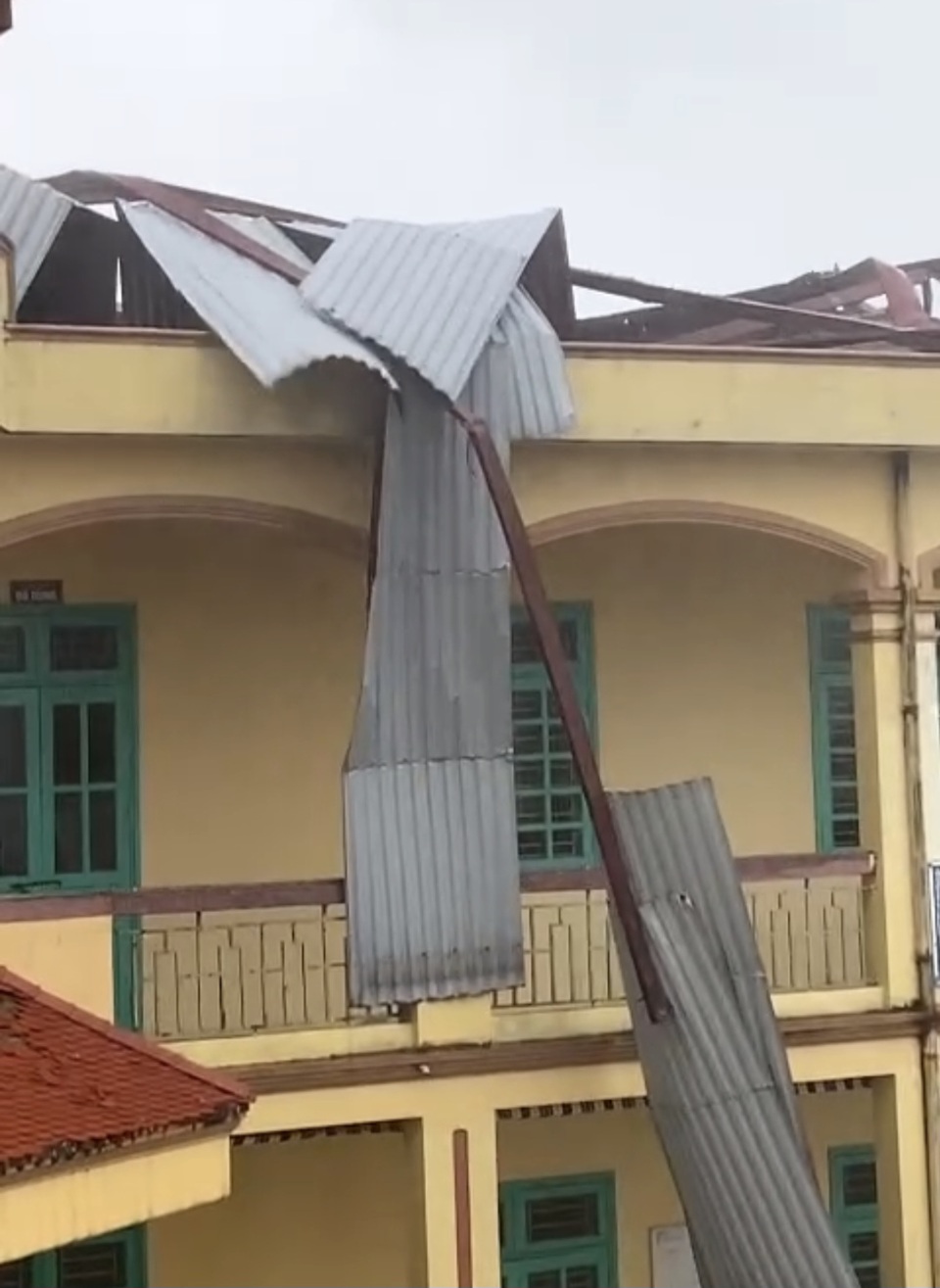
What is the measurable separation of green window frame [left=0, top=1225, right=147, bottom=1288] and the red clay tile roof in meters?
2.76

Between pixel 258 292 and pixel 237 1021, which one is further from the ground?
pixel 258 292

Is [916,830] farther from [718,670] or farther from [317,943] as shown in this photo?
[317,943]

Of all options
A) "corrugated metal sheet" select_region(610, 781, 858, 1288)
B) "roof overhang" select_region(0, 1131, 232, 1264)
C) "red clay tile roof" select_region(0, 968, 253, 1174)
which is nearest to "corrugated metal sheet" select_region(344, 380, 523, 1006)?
"corrugated metal sheet" select_region(610, 781, 858, 1288)

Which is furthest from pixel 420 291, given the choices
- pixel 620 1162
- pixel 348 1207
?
pixel 620 1162

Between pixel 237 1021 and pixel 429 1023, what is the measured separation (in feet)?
4.42

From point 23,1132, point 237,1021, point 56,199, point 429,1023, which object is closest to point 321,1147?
point 237,1021

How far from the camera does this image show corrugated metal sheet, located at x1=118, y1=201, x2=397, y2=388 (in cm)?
876

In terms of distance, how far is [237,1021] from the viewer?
10.2 meters

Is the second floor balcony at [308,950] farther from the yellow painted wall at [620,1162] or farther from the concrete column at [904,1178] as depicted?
the yellow painted wall at [620,1162]

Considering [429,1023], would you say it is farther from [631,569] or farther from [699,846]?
[631,569]

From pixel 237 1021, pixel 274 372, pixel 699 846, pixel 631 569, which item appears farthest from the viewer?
pixel 631 569

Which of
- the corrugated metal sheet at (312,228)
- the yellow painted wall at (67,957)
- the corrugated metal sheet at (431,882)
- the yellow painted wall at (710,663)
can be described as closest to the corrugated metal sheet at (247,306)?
the corrugated metal sheet at (312,228)

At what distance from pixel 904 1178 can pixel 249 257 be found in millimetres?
5679

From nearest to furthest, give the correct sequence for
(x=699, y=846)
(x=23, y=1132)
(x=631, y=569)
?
(x=23, y=1132) → (x=699, y=846) → (x=631, y=569)
